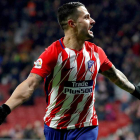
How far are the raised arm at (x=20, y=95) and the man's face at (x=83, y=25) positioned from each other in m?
0.63

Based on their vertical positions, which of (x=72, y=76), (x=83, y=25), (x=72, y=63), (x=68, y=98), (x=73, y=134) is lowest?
(x=73, y=134)

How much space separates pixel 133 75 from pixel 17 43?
507 centimetres

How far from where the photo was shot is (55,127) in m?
3.69

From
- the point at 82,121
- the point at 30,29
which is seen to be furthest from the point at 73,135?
the point at 30,29

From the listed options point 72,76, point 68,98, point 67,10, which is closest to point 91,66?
point 72,76

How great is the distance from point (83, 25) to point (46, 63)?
1.84ft

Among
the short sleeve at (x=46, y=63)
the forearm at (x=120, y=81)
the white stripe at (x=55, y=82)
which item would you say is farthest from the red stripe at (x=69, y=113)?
the forearm at (x=120, y=81)

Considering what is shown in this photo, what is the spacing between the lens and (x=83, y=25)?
356 cm

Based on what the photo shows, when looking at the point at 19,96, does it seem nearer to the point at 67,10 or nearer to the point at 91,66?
the point at 91,66

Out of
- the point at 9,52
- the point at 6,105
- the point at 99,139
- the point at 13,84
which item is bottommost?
the point at 99,139

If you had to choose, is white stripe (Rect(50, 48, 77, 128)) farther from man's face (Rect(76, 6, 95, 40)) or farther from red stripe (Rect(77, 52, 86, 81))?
man's face (Rect(76, 6, 95, 40))

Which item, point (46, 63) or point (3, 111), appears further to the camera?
point (46, 63)

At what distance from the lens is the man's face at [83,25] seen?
3543 mm

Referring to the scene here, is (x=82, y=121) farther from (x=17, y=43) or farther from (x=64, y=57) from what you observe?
(x=17, y=43)
